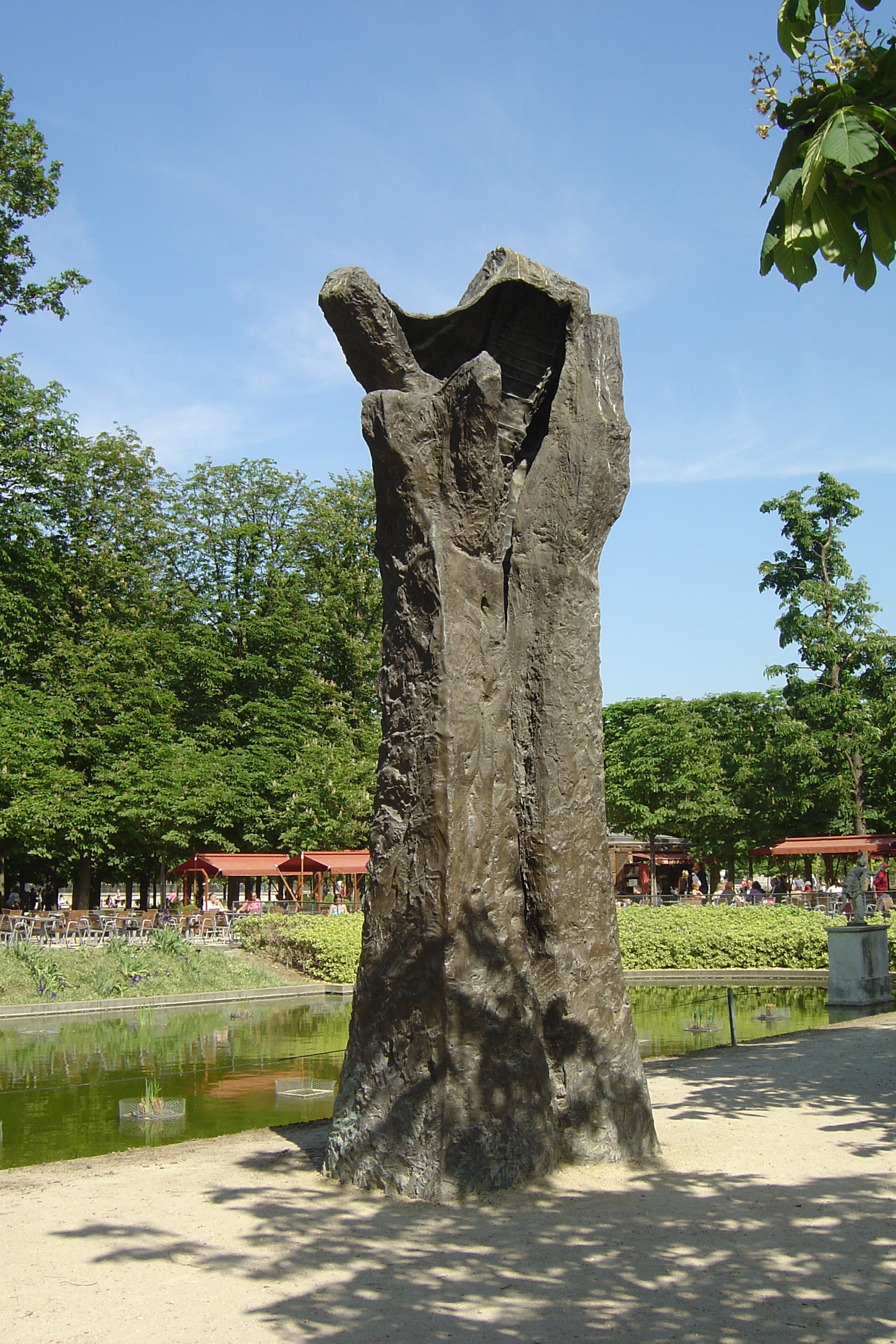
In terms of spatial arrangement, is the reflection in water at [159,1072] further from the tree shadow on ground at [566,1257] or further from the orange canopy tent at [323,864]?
the orange canopy tent at [323,864]

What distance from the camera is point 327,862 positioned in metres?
30.0

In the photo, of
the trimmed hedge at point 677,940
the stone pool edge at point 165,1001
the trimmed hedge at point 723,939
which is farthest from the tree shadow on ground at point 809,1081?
the trimmed hedge at point 677,940

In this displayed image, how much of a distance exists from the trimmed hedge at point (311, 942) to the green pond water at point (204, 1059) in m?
2.18

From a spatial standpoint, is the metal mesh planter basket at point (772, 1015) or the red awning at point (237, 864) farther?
the red awning at point (237, 864)

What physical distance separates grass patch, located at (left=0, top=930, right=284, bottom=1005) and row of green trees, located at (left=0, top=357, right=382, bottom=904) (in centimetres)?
755

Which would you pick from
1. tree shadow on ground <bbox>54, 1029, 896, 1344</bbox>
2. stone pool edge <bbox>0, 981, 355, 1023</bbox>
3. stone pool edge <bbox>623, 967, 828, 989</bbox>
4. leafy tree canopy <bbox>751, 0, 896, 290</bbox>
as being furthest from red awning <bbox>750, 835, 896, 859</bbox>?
leafy tree canopy <bbox>751, 0, 896, 290</bbox>

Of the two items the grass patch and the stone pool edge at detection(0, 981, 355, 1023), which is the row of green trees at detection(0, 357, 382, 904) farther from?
the stone pool edge at detection(0, 981, 355, 1023)

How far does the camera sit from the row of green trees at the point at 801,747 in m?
34.9

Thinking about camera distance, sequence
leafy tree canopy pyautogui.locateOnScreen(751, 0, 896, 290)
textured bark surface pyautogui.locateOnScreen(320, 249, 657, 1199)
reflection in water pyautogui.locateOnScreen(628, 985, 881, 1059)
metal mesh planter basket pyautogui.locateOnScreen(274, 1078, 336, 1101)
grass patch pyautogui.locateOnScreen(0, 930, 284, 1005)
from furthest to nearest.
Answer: grass patch pyautogui.locateOnScreen(0, 930, 284, 1005) → reflection in water pyautogui.locateOnScreen(628, 985, 881, 1059) → metal mesh planter basket pyautogui.locateOnScreen(274, 1078, 336, 1101) → textured bark surface pyautogui.locateOnScreen(320, 249, 657, 1199) → leafy tree canopy pyautogui.locateOnScreen(751, 0, 896, 290)

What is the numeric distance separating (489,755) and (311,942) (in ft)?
56.2

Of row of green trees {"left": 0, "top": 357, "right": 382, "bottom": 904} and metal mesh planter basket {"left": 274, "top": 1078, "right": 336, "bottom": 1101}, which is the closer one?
metal mesh planter basket {"left": 274, "top": 1078, "right": 336, "bottom": 1101}

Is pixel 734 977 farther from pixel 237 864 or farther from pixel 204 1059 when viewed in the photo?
pixel 237 864

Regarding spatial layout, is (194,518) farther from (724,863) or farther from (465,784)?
(465,784)

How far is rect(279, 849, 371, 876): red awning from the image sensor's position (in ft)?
98.1
